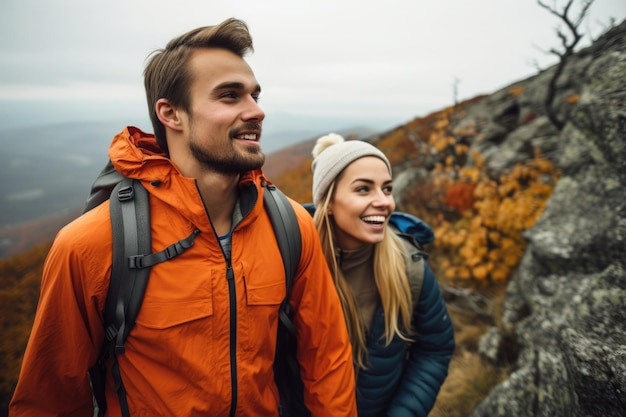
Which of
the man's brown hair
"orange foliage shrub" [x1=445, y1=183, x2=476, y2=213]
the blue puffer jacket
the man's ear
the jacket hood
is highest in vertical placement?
the man's brown hair

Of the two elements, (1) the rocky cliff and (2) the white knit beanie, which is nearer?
(1) the rocky cliff

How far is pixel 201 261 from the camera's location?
159 cm

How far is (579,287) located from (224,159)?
317cm

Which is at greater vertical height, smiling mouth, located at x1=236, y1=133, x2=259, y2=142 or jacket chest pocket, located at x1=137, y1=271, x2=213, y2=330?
smiling mouth, located at x1=236, y1=133, x2=259, y2=142

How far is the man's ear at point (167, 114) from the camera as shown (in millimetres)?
1779

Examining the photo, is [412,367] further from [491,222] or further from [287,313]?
[491,222]

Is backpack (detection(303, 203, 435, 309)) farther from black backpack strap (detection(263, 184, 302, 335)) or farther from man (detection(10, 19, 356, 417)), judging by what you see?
black backpack strap (detection(263, 184, 302, 335))

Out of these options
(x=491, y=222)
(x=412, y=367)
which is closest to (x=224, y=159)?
(x=412, y=367)

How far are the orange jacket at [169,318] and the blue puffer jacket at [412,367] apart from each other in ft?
1.86

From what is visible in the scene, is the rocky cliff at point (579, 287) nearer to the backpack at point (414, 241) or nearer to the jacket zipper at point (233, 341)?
the backpack at point (414, 241)

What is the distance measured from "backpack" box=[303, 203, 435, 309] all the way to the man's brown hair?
5.00ft

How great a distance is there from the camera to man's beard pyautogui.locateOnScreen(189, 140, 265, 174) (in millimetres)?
1678

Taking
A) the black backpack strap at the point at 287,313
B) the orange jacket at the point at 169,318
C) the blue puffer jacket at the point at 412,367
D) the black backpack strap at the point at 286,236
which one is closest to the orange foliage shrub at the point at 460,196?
the blue puffer jacket at the point at 412,367

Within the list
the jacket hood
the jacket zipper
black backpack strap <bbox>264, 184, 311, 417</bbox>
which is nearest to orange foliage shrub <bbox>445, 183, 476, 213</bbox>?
black backpack strap <bbox>264, 184, 311, 417</bbox>
